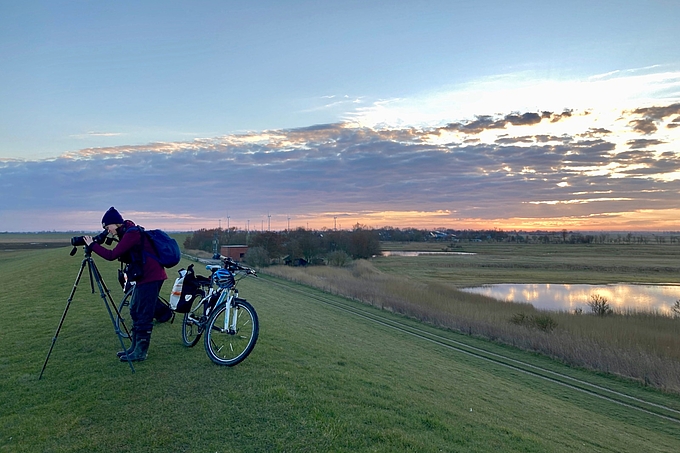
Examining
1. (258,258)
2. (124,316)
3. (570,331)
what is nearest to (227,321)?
(124,316)

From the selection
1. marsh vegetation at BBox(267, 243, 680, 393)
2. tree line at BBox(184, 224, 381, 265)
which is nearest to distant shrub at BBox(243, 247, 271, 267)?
tree line at BBox(184, 224, 381, 265)

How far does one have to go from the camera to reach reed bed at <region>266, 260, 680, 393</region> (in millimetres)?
17453

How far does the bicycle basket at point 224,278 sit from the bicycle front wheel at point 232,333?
0.96ft

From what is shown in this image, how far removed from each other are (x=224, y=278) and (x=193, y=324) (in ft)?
4.42

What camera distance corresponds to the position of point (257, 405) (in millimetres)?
5828

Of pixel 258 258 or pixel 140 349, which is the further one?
pixel 258 258

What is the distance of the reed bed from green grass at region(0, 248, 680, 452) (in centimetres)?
616

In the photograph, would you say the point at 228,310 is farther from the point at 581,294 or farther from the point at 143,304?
the point at 581,294

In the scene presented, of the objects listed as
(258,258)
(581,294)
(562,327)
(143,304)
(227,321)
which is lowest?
(581,294)

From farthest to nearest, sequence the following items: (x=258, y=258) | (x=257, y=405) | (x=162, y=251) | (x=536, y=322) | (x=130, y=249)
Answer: (x=258, y=258)
(x=536, y=322)
(x=162, y=251)
(x=130, y=249)
(x=257, y=405)

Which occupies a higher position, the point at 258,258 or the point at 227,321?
the point at 227,321

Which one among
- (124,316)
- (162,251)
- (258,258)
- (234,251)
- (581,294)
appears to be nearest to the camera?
(162,251)

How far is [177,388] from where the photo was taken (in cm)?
635

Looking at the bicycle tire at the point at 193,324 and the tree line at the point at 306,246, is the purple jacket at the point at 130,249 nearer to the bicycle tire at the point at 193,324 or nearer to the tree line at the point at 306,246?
the bicycle tire at the point at 193,324
